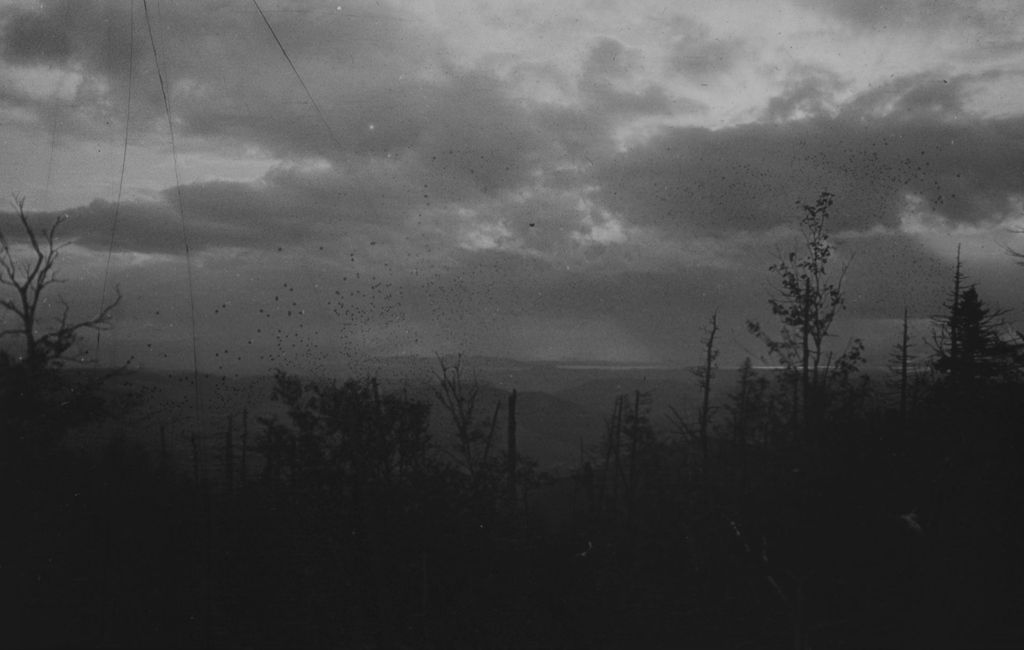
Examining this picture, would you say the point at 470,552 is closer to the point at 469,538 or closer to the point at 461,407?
the point at 469,538

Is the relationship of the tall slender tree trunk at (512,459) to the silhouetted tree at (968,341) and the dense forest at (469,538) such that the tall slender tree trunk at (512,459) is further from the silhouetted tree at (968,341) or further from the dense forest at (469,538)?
the silhouetted tree at (968,341)

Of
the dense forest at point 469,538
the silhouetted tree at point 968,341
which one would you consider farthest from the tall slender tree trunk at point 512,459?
the silhouetted tree at point 968,341

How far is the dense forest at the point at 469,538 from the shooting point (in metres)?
19.6

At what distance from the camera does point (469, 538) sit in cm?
2850

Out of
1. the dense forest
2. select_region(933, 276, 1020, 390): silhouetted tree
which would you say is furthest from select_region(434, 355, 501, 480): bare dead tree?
select_region(933, 276, 1020, 390): silhouetted tree

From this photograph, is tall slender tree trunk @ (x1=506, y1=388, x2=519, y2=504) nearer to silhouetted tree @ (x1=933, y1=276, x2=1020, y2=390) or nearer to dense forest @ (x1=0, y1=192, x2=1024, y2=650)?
dense forest @ (x1=0, y1=192, x2=1024, y2=650)

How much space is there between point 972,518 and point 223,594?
22533 millimetres

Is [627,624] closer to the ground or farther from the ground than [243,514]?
closer to the ground

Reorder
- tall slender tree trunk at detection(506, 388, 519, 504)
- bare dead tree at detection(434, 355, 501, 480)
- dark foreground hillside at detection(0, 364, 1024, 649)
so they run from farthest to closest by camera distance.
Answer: tall slender tree trunk at detection(506, 388, 519, 504)
bare dead tree at detection(434, 355, 501, 480)
dark foreground hillside at detection(0, 364, 1024, 649)

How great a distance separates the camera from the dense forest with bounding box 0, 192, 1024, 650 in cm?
1956

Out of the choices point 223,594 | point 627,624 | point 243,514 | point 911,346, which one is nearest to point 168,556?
point 223,594

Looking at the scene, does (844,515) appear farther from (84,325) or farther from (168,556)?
(84,325)

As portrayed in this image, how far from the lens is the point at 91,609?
17188mm

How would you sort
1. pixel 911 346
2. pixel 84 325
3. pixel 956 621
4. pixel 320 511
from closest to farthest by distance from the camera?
pixel 956 621, pixel 84 325, pixel 320 511, pixel 911 346
